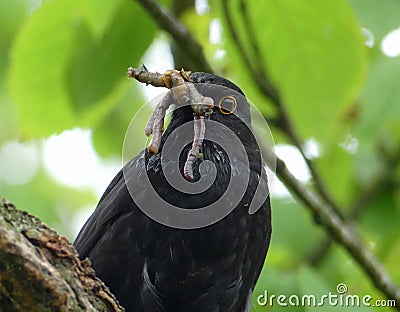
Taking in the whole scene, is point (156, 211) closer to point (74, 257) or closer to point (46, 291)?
point (74, 257)

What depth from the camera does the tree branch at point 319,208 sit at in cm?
335

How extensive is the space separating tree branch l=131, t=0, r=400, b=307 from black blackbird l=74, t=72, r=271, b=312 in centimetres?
32

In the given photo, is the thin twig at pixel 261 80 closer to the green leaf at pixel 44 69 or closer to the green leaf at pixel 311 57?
the green leaf at pixel 311 57

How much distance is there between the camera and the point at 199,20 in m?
3.92

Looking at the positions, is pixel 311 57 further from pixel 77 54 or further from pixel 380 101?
pixel 77 54

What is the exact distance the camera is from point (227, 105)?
3363 millimetres

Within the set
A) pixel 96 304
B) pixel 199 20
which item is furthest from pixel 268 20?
pixel 96 304

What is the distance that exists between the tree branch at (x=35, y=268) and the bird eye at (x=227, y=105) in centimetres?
125

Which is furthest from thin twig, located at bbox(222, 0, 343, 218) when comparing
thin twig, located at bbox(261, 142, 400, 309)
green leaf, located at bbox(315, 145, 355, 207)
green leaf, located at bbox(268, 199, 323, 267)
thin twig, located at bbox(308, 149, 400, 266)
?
thin twig, located at bbox(308, 149, 400, 266)

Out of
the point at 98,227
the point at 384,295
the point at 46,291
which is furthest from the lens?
the point at 384,295

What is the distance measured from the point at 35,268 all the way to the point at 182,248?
0.98 meters

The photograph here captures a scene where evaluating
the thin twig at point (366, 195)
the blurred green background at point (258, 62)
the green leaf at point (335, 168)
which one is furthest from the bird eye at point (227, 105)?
the thin twig at point (366, 195)

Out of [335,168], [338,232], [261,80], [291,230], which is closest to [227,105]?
[261,80]

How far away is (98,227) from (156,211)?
12.8 inches
